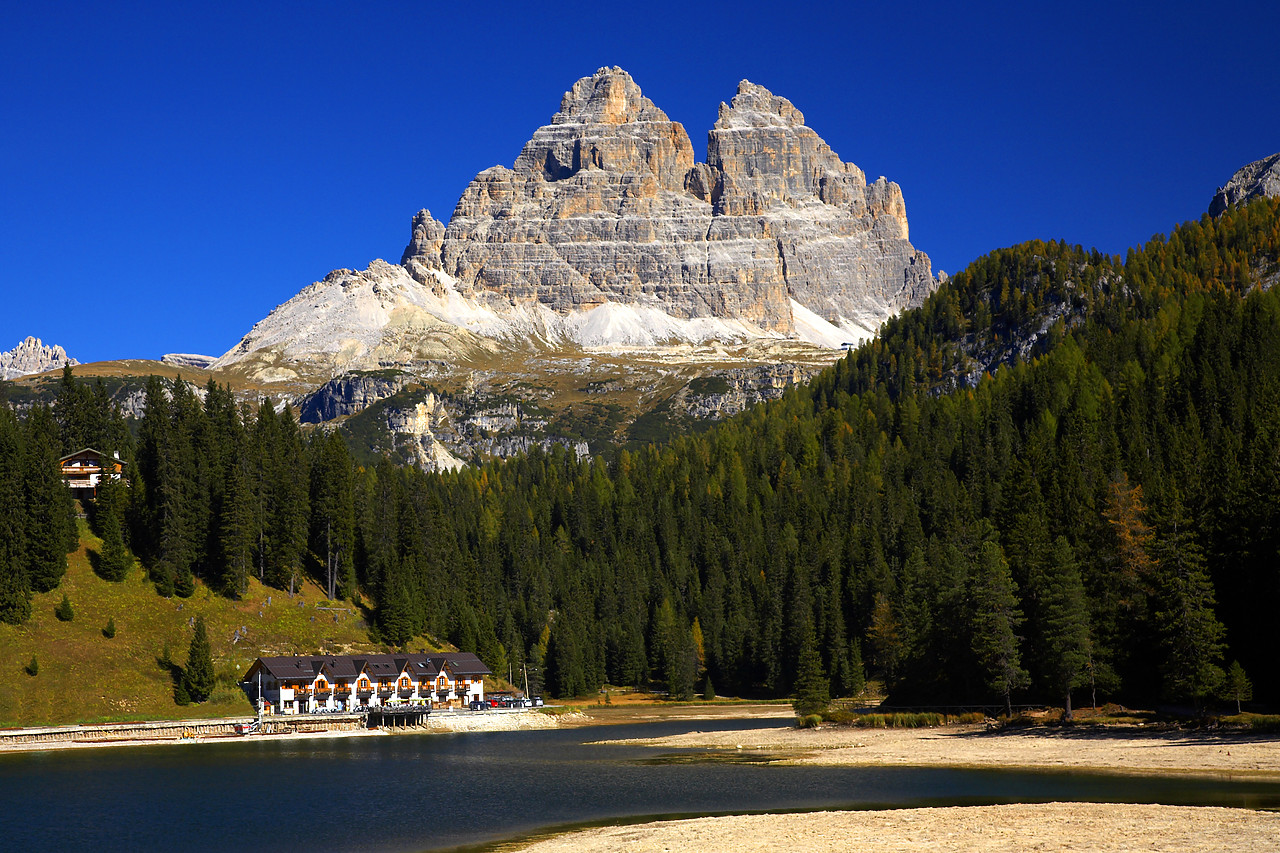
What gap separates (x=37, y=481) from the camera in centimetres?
11625

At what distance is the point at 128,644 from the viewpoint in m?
110

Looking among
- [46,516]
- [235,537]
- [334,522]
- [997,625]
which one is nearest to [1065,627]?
[997,625]

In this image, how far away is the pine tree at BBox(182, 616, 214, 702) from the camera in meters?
110

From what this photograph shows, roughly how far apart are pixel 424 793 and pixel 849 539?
3918 inches

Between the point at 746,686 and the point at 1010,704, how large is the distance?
68081 mm

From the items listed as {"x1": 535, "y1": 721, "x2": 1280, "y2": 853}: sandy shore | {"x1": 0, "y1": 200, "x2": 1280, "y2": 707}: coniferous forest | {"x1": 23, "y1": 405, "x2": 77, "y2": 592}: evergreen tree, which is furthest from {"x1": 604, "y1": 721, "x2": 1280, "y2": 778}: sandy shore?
{"x1": 23, "y1": 405, "x2": 77, "y2": 592}: evergreen tree

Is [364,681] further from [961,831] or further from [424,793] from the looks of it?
[961,831]

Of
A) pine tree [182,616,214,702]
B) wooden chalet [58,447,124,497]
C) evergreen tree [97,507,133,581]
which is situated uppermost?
wooden chalet [58,447,124,497]

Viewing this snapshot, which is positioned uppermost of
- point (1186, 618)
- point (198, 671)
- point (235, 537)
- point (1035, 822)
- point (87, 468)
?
point (87, 468)

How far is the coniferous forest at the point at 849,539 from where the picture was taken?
83812 millimetres

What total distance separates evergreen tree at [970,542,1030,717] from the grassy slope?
67386 millimetres

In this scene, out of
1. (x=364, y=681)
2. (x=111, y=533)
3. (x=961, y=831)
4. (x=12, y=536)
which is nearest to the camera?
(x=961, y=831)

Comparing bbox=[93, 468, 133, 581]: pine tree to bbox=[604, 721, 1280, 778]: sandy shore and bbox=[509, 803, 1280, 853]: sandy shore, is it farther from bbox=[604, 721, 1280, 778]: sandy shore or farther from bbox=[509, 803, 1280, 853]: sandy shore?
bbox=[509, 803, 1280, 853]: sandy shore

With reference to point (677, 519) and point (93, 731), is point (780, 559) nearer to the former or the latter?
point (677, 519)
